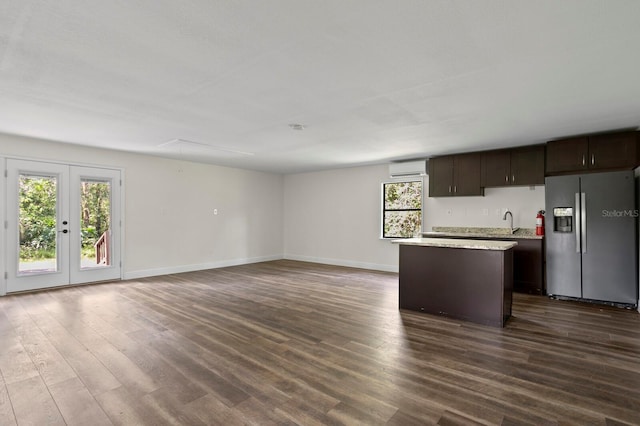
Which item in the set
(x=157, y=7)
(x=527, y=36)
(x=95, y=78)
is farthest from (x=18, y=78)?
(x=527, y=36)

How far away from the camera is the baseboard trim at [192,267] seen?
6349 millimetres

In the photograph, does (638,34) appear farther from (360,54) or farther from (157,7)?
(157,7)

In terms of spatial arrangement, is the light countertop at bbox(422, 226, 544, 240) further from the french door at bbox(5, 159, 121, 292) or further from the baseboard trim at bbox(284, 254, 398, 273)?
the french door at bbox(5, 159, 121, 292)

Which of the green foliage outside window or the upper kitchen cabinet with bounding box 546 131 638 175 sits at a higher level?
the upper kitchen cabinet with bounding box 546 131 638 175

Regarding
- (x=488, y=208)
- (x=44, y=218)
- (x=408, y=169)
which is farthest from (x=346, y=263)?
(x=44, y=218)

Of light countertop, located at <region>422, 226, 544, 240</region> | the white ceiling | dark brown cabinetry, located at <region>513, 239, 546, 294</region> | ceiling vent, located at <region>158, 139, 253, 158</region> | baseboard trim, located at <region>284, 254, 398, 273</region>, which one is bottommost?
baseboard trim, located at <region>284, 254, 398, 273</region>

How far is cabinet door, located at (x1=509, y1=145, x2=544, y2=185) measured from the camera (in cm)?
530

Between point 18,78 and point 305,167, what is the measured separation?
5548mm

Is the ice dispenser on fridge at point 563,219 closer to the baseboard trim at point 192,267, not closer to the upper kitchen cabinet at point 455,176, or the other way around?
the upper kitchen cabinet at point 455,176

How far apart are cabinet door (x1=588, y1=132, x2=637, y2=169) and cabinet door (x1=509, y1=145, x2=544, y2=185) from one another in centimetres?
67

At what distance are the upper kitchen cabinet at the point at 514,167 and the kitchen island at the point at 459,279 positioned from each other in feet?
6.59

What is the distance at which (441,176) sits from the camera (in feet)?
20.8

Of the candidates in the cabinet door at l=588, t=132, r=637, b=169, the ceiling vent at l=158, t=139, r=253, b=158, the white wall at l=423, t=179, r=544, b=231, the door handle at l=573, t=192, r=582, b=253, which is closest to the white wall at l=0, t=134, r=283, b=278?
the ceiling vent at l=158, t=139, r=253, b=158

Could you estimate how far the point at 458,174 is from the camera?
6152 millimetres
